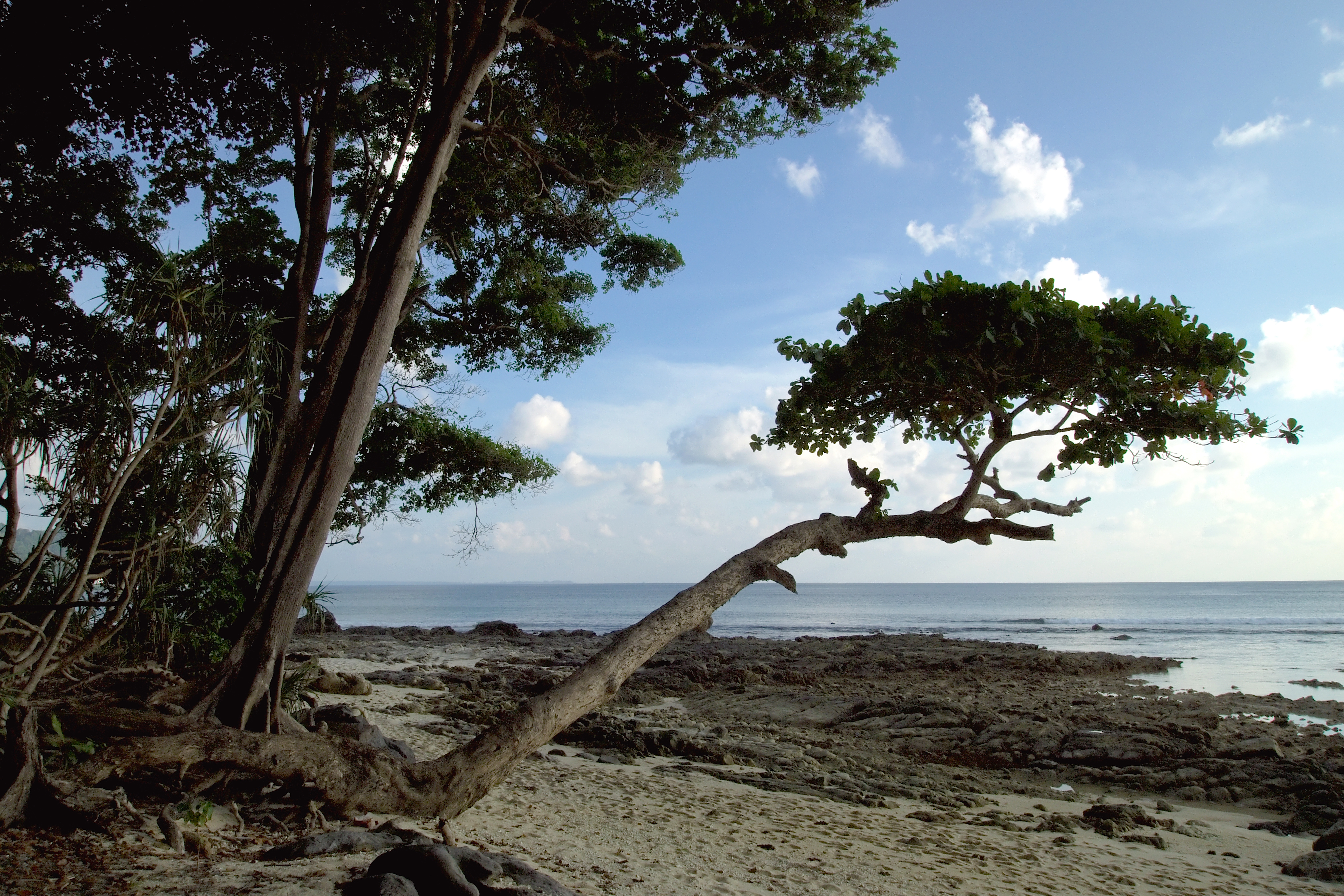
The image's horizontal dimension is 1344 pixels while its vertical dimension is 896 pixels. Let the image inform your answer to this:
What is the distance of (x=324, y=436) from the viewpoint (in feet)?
18.3

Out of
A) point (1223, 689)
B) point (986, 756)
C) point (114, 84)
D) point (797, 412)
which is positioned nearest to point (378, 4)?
point (114, 84)

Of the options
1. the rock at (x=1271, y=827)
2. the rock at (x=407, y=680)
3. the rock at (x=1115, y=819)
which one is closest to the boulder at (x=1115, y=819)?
the rock at (x=1115, y=819)

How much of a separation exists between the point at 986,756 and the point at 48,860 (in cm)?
816

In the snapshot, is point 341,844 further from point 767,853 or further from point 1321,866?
Result: point 1321,866

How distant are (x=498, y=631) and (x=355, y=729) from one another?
24.0 metres

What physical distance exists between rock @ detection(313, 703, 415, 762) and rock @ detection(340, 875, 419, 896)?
2.44 metres

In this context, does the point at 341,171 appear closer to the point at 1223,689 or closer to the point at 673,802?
the point at 673,802

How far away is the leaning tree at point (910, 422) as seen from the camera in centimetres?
443

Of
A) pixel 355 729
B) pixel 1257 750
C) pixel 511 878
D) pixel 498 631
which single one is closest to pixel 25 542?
pixel 355 729

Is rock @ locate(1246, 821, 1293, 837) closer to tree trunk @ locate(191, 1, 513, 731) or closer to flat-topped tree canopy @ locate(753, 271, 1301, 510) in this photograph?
flat-topped tree canopy @ locate(753, 271, 1301, 510)

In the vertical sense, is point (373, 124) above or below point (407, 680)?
above

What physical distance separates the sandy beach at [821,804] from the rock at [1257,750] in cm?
16

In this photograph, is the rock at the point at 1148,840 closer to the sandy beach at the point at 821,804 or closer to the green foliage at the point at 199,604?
the sandy beach at the point at 821,804

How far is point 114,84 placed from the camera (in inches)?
307
